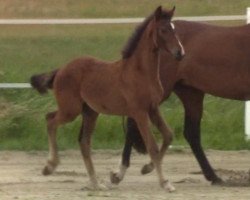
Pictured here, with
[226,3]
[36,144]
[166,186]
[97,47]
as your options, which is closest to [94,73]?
[166,186]

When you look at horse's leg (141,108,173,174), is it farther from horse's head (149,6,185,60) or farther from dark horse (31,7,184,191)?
horse's head (149,6,185,60)

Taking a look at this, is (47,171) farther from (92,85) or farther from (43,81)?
(92,85)

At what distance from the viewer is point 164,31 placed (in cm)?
922

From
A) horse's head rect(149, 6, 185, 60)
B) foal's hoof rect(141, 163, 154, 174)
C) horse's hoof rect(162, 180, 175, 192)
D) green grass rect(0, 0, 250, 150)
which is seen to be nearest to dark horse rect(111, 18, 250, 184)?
foal's hoof rect(141, 163, 154, 174)

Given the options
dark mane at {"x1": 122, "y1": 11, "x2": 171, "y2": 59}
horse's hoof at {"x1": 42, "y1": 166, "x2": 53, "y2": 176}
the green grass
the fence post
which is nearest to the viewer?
dark mane at {"x1": 122, "y1": 11, "x2": 171, "y2": 59}

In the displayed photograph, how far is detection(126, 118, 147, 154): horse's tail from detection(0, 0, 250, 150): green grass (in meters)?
2.24

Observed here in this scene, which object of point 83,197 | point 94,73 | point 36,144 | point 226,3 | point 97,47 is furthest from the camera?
point 226,3

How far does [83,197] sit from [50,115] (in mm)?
1284

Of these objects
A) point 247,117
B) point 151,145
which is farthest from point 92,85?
point 247,117

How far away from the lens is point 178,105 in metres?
14.3

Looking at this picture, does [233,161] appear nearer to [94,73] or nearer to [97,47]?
[94,73]

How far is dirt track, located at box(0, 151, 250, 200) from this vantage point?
9.22m

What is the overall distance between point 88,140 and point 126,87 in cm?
68

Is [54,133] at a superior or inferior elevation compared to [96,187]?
superior
